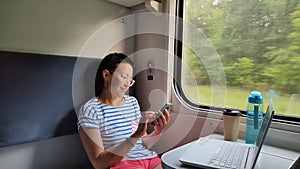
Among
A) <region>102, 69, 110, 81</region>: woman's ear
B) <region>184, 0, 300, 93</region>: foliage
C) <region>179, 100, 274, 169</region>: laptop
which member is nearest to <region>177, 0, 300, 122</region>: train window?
<region>184, 0, 300, 93</region>: foliage

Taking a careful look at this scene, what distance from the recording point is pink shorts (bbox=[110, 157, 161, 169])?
4.09 ft

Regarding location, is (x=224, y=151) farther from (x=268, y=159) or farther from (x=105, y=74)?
(x=105, y=74)

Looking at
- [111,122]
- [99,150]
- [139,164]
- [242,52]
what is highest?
[242,52]

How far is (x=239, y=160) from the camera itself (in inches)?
38.8

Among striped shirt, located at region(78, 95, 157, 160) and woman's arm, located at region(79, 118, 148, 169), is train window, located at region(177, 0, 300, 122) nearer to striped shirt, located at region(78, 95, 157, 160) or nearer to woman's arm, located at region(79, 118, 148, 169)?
striped shirt, located at region(78, 95, 157, 160)

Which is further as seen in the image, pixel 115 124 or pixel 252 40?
pixel 252 40

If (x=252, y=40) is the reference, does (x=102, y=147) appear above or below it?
below

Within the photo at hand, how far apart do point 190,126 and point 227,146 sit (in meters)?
0.45

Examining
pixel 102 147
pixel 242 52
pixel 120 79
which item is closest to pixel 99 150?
pixel 102 147

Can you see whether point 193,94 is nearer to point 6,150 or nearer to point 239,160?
point 239,160

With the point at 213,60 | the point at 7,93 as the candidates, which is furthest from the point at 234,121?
the point at 7,93

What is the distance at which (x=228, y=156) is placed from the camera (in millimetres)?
1026

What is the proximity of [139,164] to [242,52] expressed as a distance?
949 mm

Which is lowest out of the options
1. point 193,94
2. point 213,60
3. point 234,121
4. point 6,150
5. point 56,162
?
point 56,162
